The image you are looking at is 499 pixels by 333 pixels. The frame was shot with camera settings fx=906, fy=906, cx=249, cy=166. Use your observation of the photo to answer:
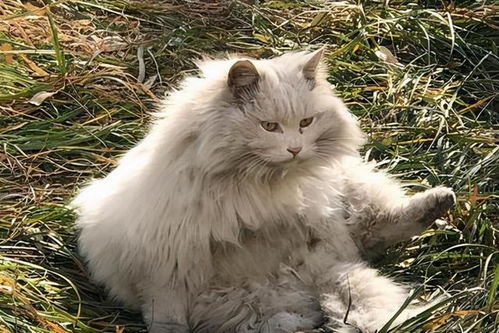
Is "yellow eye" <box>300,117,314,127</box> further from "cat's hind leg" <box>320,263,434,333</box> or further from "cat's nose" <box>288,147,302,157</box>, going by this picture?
"cat's hind leg" <box>320,263,434,333</box>

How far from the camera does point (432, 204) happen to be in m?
3.21

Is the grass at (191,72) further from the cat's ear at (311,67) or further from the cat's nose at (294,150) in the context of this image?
the cat's ear at (311,67)

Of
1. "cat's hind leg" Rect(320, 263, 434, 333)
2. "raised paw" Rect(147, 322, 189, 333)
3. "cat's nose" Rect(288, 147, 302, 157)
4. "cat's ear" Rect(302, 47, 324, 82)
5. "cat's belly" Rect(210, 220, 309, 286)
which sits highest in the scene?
"cat's ear" Rect(302, 47, 324, 82)

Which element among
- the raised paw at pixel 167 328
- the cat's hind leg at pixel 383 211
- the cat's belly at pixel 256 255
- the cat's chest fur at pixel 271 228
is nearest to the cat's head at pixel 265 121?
the cat's chest fur at pixel 271 228

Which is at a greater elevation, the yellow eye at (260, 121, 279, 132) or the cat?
the yellow eye at (260, 121, 279, 132)

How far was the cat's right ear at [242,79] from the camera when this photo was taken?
2785 millimetres

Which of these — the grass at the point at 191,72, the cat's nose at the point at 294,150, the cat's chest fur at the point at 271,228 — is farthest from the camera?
the grass at the point at 191,72

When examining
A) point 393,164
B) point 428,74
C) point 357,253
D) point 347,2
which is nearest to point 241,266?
point 357,253

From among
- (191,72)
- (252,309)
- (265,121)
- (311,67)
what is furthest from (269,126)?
(191,72)

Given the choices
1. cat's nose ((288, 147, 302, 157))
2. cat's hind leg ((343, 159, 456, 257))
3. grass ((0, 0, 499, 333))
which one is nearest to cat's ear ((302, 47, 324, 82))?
cat's nose ((288, 147, 302, 157))

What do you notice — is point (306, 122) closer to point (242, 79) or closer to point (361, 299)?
point (242, 79)

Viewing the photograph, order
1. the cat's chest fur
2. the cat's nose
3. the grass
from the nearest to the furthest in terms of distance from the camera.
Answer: the cat's nose, the cat's chest fur, the grass

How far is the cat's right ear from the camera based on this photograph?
279 cm

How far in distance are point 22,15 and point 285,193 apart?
7.17 feet
